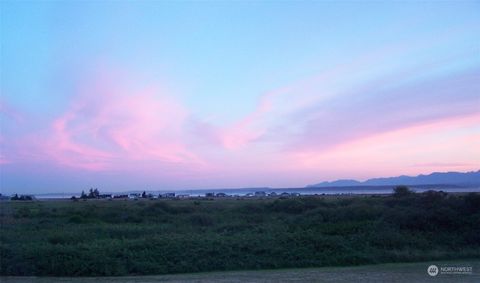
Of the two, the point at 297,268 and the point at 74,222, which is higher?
the point at 74,222

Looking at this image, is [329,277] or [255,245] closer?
[329,277]

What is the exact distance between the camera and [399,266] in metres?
23.6

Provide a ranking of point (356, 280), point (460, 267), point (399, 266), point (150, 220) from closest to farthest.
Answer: point (356, 280) → point (460, 267) → point (399, 266) → point (150, 220)

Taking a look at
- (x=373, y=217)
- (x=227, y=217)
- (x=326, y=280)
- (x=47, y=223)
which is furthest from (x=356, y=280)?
(x=47, y=223)

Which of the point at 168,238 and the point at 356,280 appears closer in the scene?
the point at 356,280

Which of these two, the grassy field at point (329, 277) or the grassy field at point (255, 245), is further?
the grassy field at point (255, 245)

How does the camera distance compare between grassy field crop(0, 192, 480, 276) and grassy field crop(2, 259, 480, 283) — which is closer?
grassy field crop(2, 259, 480, 283)

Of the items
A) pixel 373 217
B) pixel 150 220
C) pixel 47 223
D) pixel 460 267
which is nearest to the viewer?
pixel 460 267

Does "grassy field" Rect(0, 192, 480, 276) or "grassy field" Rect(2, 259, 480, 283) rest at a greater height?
"grassy field" Rect(0, 192, 480, 276)

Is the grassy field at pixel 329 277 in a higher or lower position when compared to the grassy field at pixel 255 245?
lower

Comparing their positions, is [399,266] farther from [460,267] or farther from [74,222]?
[74,222]

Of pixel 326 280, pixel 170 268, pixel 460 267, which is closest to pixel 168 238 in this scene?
pixel 170 268

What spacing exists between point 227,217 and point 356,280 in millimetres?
27243

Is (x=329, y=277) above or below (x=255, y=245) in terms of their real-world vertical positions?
below
